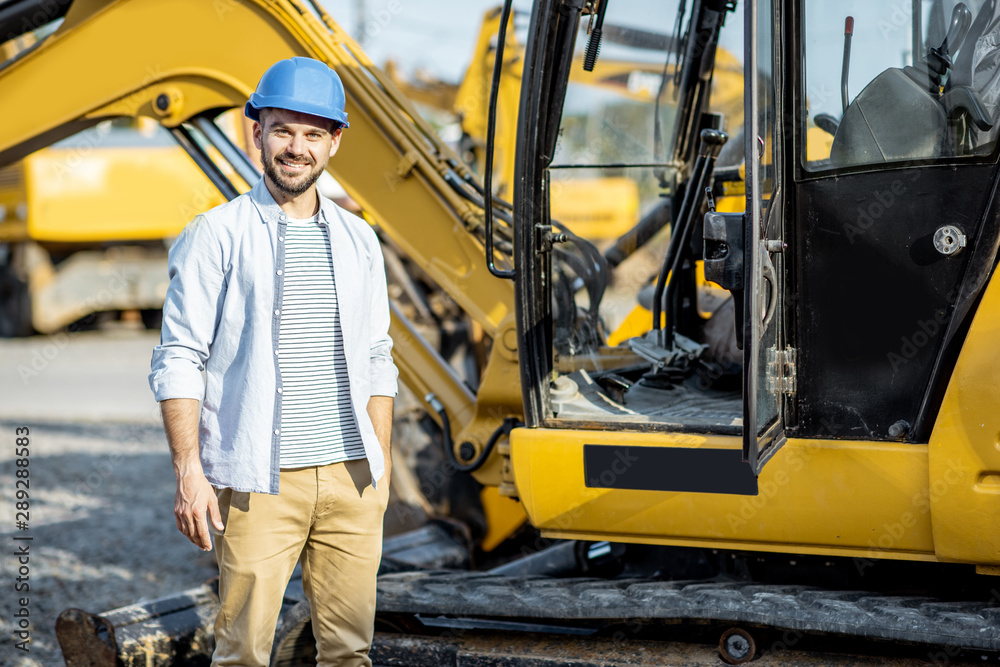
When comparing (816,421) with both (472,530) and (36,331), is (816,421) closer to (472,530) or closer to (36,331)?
(472,530)

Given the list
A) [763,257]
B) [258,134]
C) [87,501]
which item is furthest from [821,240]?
[87,501]

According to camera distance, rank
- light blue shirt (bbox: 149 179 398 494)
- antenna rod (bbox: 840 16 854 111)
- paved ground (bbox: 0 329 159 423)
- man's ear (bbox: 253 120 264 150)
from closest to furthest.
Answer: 1. light blue shirt (bbox: 149 179 398 494)
2. man's ear (bbox: 253 120 264 150)
3. antenna rod (bbox: 840 16 854 111)
4. paved ground (bbox: 0 329 159 423)

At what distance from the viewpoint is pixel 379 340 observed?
2.55 metres

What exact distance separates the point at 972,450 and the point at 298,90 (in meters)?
1.82

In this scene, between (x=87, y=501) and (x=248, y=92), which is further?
(x=87, y=501)

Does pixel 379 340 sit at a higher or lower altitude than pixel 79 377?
higher

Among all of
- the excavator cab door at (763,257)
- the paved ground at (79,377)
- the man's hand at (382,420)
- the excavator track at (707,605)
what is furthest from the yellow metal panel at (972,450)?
the paved ground at (79,377)

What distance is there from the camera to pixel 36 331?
516 inches

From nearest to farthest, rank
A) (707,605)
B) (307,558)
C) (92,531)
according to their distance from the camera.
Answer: (307,558) → (707,605) → (92,531)

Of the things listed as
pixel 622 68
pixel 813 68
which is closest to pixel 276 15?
pixel 622 68

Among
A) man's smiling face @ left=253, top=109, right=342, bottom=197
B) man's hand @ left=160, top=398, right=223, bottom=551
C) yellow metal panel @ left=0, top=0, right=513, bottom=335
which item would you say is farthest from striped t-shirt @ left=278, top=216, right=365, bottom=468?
yellow metal panel @ left=0, top=0, right=513, bottom=335

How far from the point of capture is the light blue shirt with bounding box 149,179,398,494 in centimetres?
224

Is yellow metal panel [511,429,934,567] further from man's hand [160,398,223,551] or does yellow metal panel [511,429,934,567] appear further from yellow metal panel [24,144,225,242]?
yellow metal panel [24,144,225,242]

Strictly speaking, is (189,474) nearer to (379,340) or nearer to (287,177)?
(379,340)
